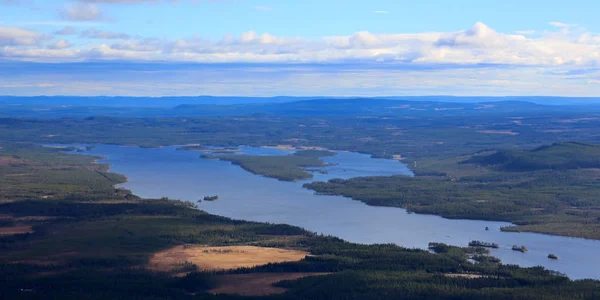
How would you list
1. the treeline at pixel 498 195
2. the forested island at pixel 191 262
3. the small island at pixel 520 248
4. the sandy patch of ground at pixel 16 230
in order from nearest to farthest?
the forested island at pixel 191 262, the small island at pixel 520 248, the sandy patch of ground at pixel 16 230, the treeline at pixel 498 195

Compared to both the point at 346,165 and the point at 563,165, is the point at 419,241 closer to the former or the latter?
the point at 563,165

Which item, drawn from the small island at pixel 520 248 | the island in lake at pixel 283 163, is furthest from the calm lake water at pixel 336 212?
the island in lake at pixel 283 163

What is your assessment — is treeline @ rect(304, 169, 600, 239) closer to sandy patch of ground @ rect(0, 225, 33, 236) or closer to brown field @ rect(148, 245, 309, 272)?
brown field @ rect(148, 245, 309, 272)

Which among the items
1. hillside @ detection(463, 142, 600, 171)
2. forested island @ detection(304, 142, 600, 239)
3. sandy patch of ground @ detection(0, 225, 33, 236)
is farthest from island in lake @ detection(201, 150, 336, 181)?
sandy patch of ground @ detection(0, 225, 33, 236)

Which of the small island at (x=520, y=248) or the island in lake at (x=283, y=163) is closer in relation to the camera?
the small island at (x=520, y=248)

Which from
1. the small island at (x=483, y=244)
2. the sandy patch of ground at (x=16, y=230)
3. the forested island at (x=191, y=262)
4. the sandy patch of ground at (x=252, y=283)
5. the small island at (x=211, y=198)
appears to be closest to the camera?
the forested island at (x=191, y=262)

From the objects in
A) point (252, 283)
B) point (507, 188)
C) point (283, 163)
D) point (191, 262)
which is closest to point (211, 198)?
point (191, 262)

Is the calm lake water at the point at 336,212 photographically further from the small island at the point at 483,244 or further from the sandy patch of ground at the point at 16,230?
the sandy patch of ground at the point at 16,230
